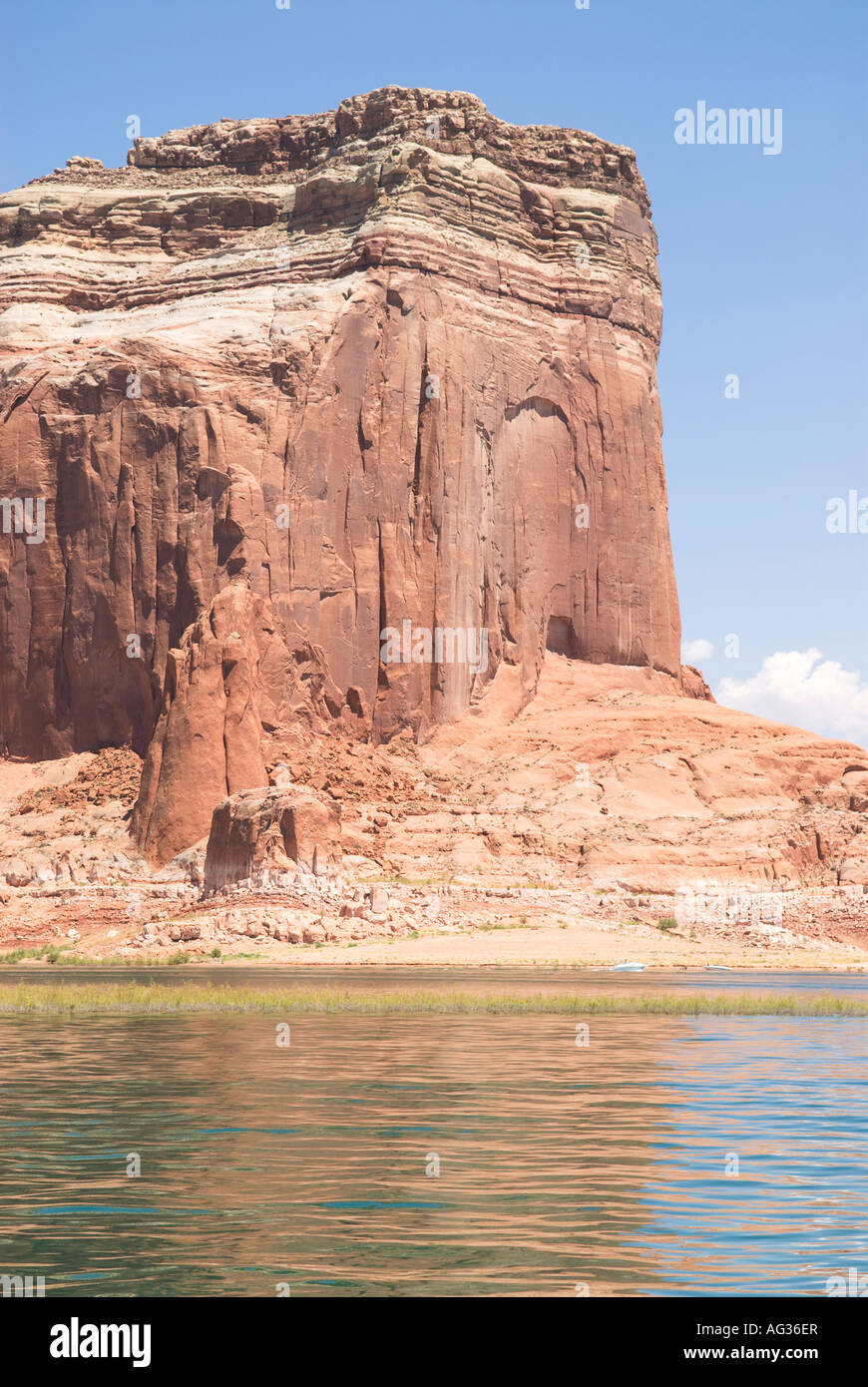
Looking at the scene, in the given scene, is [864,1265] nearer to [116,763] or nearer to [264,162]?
[116,763]

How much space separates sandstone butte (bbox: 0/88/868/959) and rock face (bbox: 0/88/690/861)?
0.17 m

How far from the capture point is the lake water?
10.4 meters

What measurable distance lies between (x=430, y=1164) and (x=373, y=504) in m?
62.2

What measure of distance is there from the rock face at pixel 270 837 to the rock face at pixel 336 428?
10663mm

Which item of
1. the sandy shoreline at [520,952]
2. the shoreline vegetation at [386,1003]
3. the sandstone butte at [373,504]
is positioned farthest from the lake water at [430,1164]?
the sandstone butte at [373,504]

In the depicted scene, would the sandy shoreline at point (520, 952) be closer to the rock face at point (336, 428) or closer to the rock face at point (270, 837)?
the rock face at point (270, 837)

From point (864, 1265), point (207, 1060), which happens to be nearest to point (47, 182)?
point (207, 1060)

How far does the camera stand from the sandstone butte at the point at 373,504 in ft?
199

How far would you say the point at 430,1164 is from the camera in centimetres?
1391
